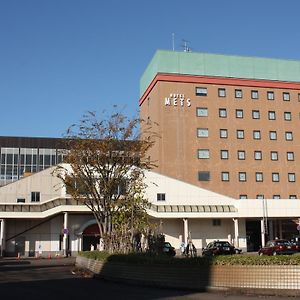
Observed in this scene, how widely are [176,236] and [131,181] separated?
79.4ft

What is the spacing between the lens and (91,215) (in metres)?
51.9

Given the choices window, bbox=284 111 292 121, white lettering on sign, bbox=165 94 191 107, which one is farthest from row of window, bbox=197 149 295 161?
white lettering on sign, bbox=165 94 191 107

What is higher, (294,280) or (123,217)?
(123,217)

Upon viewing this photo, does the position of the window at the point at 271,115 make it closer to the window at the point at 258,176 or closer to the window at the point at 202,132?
the window at the point at 258,176

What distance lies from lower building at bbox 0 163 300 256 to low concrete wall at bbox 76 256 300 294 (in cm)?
3023

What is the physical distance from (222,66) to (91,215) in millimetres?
27656

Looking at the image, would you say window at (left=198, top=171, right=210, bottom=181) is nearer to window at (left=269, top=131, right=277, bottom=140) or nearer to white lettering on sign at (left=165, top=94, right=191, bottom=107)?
white lettering on sign at (left=165, top=94, right=191, bottom=107)

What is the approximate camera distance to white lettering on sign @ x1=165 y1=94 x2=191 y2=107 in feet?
207

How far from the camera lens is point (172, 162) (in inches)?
2425

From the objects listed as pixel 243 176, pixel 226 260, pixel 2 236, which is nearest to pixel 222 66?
pixel 243 176

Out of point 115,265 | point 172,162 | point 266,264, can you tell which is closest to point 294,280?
point 266,264

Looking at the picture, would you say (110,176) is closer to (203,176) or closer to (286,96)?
(203,176)

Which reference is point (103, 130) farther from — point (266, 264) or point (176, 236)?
point (176, 236)

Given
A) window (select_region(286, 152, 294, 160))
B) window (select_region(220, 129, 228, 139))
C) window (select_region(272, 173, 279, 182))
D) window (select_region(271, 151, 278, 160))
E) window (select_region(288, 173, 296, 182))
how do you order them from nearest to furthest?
1. window (select_region(220, 129, 228, 139))
2. window (select_region(272, 173, 279, 182))
3. window (select_region(271, 151, 278, 160))
4. window (select_region(288, 173, 296, 182))
5. window (select_region(286, 152, 294, 160))
